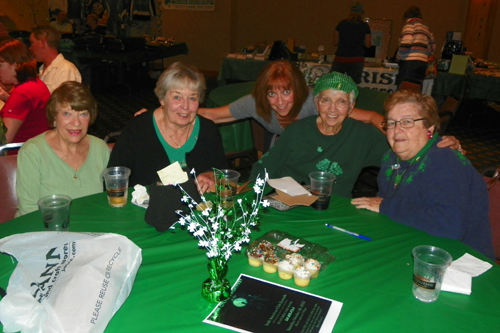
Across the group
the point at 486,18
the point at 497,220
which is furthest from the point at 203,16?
the point at 497,220

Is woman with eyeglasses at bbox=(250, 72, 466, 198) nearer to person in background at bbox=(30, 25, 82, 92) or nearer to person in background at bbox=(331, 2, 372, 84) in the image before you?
person in background at bbox=(30, 25, 82, 92)

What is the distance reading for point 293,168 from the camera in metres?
2.74

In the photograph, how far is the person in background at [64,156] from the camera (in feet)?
7.44

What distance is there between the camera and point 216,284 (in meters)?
1.45

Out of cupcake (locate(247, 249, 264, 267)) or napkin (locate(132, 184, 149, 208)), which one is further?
napkin (locate(132, 184, 149, 208))

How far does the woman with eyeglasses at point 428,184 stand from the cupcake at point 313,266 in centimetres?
67

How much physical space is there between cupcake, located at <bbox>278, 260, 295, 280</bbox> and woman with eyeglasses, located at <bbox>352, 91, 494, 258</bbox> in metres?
0.76

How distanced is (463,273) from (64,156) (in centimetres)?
206

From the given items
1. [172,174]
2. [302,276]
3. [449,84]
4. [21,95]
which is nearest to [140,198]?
[172,174]

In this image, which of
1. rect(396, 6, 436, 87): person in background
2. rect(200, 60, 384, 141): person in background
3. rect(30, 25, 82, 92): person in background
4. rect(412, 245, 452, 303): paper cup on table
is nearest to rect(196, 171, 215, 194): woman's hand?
rect(200, 60, 384, 141): person in background

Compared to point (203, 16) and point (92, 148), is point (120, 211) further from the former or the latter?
point (203, 16)

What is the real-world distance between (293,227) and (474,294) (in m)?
0.77

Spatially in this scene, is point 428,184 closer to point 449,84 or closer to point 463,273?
point 463,273

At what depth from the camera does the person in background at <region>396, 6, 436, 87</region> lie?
694 cm
